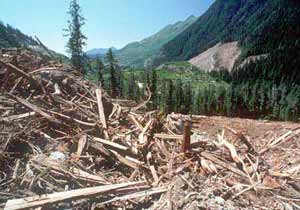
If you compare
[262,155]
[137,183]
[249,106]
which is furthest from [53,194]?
[249,106]

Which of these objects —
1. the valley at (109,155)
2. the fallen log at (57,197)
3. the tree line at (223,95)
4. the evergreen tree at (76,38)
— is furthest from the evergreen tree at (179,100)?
the fallen log at (57,197)

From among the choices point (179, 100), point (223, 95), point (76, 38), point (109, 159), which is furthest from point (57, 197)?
point (223, 95)

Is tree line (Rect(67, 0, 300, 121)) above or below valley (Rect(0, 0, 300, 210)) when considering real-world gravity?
below

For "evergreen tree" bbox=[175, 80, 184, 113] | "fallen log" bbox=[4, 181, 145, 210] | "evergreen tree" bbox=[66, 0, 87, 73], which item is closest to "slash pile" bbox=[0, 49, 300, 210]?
"fallen log" bbox=[4, 181, 145, 210]

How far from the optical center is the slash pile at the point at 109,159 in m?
4.85

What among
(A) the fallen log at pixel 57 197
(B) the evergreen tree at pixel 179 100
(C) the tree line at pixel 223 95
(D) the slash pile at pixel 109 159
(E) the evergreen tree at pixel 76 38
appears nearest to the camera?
(A) the fallen log at pixel 57 197

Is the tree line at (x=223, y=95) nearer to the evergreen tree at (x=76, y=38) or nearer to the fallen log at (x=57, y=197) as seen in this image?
the evergreen tree at (x=76, y=38)

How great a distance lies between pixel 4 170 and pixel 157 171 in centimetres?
239

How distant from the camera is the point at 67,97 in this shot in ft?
24.1

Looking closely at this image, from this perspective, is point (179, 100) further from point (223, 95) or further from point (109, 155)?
point (109, 155)

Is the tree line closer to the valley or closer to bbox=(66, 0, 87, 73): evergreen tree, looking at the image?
bbox=(66, 0, 87, 73): evergreen tree

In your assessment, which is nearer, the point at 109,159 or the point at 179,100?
the point at 109,159

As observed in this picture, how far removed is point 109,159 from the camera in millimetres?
5785

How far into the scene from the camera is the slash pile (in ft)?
15.9
